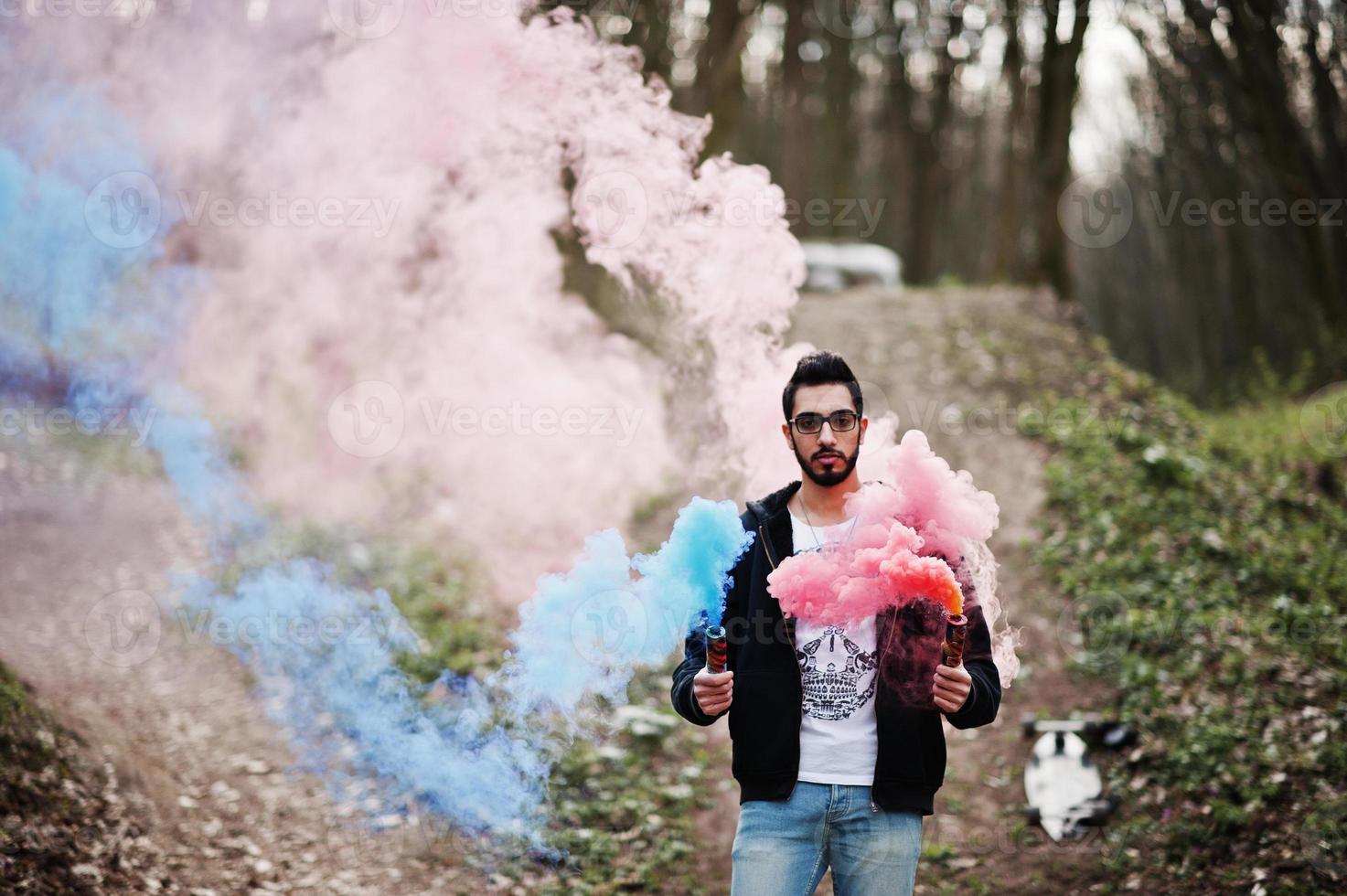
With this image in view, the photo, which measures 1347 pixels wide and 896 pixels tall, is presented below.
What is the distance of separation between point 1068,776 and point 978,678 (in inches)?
150

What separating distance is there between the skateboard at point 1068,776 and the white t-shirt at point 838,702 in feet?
11.9

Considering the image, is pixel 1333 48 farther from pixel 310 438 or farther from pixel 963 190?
pixel 963 190

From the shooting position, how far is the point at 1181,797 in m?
5.79

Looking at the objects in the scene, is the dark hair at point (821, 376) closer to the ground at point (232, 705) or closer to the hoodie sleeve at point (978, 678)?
the hoodie sleeve at point (978, 678)

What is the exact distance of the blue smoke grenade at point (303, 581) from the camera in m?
3.59

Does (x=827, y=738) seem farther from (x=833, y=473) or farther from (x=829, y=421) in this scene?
(x=829, y=421)

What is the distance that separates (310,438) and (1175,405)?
10.1 meters

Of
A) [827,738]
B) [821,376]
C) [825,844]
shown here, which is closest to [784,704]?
[827,738]

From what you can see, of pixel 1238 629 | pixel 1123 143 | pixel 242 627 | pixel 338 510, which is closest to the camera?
pixel 1238 629

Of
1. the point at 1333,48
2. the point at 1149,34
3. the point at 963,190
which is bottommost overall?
the point at 1333,48

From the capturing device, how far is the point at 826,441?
3.14 metres

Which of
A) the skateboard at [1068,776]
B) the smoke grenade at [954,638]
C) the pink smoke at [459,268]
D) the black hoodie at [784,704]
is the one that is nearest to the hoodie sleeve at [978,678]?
the black hoodie at [784,704]

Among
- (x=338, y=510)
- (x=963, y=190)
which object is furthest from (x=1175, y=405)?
(x=963, y=190)

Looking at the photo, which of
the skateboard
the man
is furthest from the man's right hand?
the skateboard
